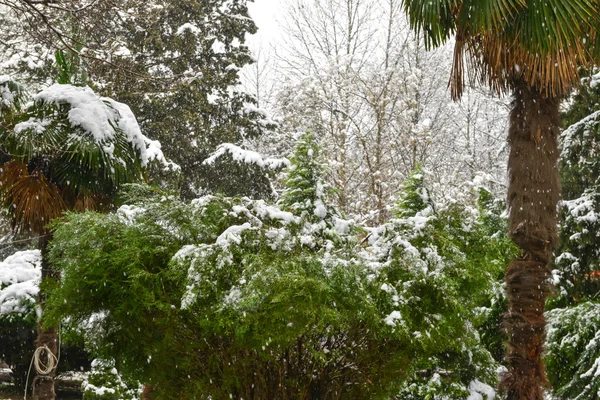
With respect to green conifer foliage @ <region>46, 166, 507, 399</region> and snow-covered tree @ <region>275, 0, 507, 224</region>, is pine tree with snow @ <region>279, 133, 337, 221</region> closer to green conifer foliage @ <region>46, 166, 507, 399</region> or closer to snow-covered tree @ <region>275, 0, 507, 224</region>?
green conifer foliage @ <region>46, 166, 507, 399</region>

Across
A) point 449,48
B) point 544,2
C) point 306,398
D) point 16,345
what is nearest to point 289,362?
point 306,398

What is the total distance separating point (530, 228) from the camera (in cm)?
681

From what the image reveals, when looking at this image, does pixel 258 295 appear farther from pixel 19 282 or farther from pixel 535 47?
pixel 19 282

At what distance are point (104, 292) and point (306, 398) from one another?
2.50 meters

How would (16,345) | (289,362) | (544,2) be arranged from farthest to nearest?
(16,345) < (289,362) < (544,2)

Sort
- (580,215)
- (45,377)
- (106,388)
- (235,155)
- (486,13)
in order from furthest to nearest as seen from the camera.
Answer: (235,155) < (106,388) < (580,215) < (45,377) < (486,13)

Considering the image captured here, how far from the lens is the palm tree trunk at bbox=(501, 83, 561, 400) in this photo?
6.67m

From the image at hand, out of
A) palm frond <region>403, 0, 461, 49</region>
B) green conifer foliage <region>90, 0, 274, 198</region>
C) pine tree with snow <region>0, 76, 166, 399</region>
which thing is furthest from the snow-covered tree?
palm frond <region>403, 0, 461, 49</region>

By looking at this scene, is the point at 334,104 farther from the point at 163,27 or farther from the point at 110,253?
the point at 110,253

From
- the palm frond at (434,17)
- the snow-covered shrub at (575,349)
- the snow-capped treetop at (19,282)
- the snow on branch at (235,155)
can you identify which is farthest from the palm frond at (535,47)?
the snow on branch at (235,155)

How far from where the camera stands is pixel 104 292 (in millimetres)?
6922

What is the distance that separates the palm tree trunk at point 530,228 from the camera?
667 centimetres

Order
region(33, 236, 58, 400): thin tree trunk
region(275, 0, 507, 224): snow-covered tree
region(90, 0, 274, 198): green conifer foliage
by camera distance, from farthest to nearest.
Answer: region(90, 0, 274, 198): green conifer foliage → region(275, 0, 507, 224): snow-covered tree → region(33, 236, 58, 400): thin tree trunk

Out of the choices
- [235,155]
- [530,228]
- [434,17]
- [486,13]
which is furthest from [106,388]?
[486,13]
